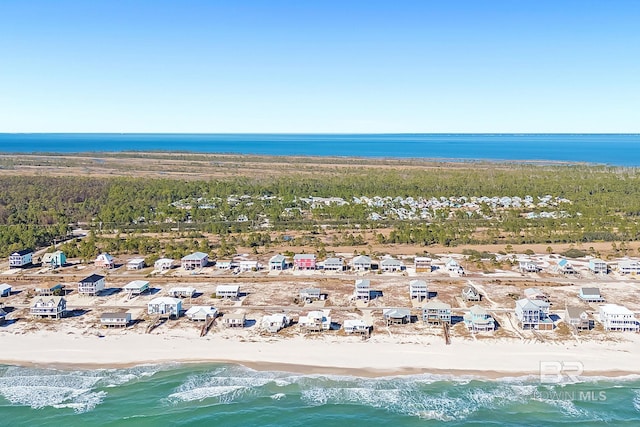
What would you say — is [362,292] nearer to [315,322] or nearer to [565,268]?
[315,322]

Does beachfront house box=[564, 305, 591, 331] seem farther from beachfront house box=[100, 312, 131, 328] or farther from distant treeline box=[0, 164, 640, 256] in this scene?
beachfront house box=[100, 312, 131, 328]

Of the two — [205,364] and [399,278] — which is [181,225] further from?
[205,364]

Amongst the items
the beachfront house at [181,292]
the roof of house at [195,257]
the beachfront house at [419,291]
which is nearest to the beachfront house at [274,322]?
the beachfront house at [181,292]

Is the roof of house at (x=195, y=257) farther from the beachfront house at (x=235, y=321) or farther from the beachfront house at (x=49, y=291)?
the beachfront house at (x=235, y=321)

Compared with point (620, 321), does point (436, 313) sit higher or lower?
higher

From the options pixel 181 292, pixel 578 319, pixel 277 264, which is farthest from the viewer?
pixel 277 264

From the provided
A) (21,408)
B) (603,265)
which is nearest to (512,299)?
(603,265)

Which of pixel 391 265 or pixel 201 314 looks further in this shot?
pixel 391 265

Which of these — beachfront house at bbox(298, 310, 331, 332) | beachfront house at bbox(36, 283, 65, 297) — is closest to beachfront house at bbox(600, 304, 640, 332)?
beachfront house at bbox(298, 310, 331, 332)

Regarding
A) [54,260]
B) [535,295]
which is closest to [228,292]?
[54,260]
